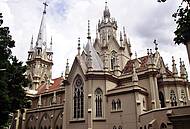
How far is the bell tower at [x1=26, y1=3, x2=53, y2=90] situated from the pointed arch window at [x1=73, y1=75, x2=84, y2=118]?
1145 inches

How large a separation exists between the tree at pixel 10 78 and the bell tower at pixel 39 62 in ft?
136

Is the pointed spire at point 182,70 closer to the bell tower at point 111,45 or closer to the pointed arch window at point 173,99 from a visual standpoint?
the pointed arch window at point 173,99

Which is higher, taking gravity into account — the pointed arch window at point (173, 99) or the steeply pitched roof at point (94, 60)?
the steeply pitched roof at point (94, 60)

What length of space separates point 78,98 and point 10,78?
16524 mm

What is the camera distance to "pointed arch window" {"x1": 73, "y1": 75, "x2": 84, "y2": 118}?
1531 inches

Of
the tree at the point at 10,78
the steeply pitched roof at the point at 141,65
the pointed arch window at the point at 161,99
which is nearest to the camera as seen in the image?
the tree at the point at 10,78

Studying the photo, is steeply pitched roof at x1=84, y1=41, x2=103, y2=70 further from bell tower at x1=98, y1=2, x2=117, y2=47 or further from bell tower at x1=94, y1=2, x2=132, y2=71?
bell tower at x1=98, y1=2, x2=117, y2=47

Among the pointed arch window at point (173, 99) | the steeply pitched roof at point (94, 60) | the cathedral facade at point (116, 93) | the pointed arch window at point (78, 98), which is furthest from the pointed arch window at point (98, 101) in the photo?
the pointed arch window at point (173, 99)

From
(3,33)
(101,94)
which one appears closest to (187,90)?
(101,94)

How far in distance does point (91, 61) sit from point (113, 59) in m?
10.5

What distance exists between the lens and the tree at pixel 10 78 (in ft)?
74.8

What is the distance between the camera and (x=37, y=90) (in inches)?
2534

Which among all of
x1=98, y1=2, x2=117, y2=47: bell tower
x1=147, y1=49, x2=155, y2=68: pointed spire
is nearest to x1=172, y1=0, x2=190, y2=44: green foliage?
x1=147, y1=49, x2=155, y2=68: pointed spire

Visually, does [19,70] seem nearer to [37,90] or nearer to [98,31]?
[98,31]
